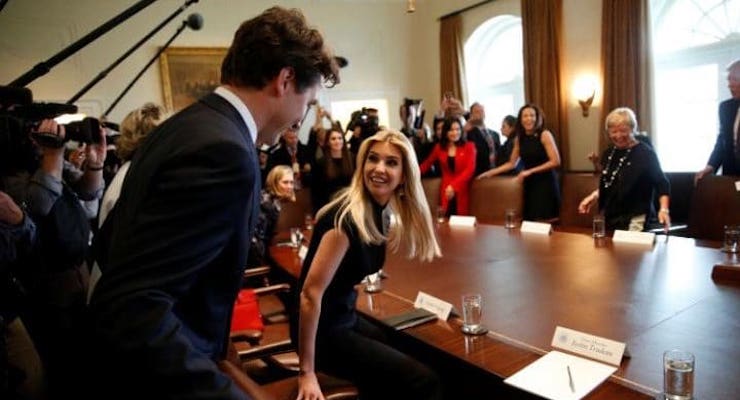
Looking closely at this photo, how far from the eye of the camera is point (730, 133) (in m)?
3.69

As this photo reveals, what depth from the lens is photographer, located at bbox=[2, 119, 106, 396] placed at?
5.42 feet

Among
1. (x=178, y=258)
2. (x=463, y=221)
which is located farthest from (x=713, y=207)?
(x=178, y=258)

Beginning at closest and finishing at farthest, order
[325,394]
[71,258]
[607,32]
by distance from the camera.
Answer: [325,394], [71,258], [607,32]

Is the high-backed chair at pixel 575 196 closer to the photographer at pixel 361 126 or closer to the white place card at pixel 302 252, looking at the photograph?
the white place card at pixel 302 252

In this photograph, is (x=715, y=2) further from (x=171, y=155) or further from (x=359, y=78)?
(x=171, y=155)

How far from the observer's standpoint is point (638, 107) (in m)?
4.89

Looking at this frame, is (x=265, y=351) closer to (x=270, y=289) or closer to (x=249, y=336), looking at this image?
(x=249, y=336)

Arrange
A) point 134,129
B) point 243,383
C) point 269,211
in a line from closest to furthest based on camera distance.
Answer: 1. point 243,383
2. point 134,129
3. point 269,211

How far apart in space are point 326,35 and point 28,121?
4557 mm

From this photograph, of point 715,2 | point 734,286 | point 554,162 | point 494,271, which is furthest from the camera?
point 715,2

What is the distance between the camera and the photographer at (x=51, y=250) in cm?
165

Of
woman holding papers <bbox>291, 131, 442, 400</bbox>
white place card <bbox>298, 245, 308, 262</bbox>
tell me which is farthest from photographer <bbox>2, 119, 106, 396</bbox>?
white place card <bbox>298, 245, 308, 262</bbox>

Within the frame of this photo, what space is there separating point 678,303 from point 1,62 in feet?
20.6

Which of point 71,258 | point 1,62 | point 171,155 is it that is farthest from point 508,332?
point 1,62
